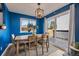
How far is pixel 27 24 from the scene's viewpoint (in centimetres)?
235

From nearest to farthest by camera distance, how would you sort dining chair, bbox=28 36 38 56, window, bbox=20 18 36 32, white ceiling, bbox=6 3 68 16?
1. white ceiling, bbox=6 3 68 16
2. window, bbox=20 18 36 32
3. dining chair, bbox=28 36 38 56

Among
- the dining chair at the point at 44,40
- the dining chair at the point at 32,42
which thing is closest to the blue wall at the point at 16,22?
the dining chair at the point at 32,42

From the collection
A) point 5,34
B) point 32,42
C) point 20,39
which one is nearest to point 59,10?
point 32,42

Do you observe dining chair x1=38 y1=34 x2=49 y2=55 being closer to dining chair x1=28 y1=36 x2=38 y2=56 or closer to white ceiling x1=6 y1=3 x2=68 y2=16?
dining chair x1=28 y1=36 x2=38 y2=56

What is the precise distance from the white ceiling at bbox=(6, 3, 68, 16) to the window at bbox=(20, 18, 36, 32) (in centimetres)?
13

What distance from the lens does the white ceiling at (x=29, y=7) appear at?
7.36ft

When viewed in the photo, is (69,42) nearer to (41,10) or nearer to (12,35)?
(41,10)

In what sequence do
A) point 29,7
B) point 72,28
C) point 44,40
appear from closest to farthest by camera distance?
point 29,7 < point 72,28 < point 44,40

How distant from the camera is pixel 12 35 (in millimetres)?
2354

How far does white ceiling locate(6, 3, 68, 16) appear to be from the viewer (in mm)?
2242

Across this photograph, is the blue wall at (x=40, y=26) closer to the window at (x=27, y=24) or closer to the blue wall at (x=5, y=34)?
the window at (x=27, y=24)

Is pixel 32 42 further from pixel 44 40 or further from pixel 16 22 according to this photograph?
pixel 16 22

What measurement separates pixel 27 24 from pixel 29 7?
321mm

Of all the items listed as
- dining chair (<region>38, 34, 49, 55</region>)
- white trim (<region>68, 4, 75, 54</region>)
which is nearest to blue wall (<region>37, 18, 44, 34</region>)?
dining chair (<region>38, 34, 49, 55</region>)
